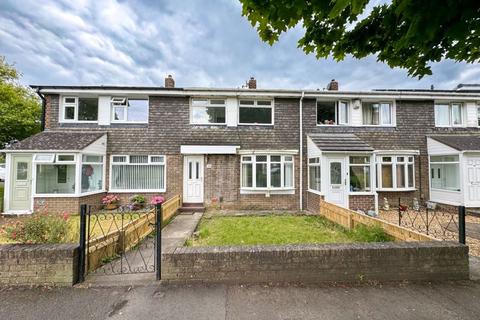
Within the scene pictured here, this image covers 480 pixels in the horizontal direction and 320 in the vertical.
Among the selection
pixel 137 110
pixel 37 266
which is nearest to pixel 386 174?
pixel 137 110

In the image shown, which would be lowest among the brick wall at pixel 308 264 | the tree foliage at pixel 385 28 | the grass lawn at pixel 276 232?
the grass lawn at pixel 276 232

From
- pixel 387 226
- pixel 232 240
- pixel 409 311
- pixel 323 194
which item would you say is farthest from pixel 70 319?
pixel 323 194

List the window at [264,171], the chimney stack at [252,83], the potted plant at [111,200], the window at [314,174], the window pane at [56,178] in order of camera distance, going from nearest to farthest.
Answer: the window pane at [56,178]
the potted plant at [111,200]
the window at [314,174]
the window at [264,171]
the chimney stack at [252,83]

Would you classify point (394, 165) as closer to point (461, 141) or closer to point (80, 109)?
point (461, 141)

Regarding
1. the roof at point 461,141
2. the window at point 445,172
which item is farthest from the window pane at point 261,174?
the roof at point 461,141

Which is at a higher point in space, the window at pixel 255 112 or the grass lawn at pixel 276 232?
the window at pixel 255 112

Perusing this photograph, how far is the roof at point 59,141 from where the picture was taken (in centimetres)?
942

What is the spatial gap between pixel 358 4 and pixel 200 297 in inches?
170

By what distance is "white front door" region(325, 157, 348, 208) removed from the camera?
31.6 feet

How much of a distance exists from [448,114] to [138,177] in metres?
16.3

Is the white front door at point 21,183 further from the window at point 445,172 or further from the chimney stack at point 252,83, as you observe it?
the window at point 445,172

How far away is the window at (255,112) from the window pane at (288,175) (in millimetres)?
2376

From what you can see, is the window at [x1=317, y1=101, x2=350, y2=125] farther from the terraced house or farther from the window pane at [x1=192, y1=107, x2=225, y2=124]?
the window pane at [x1=192, y1=107, x2=225, y2=124]

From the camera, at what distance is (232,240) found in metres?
6.09
